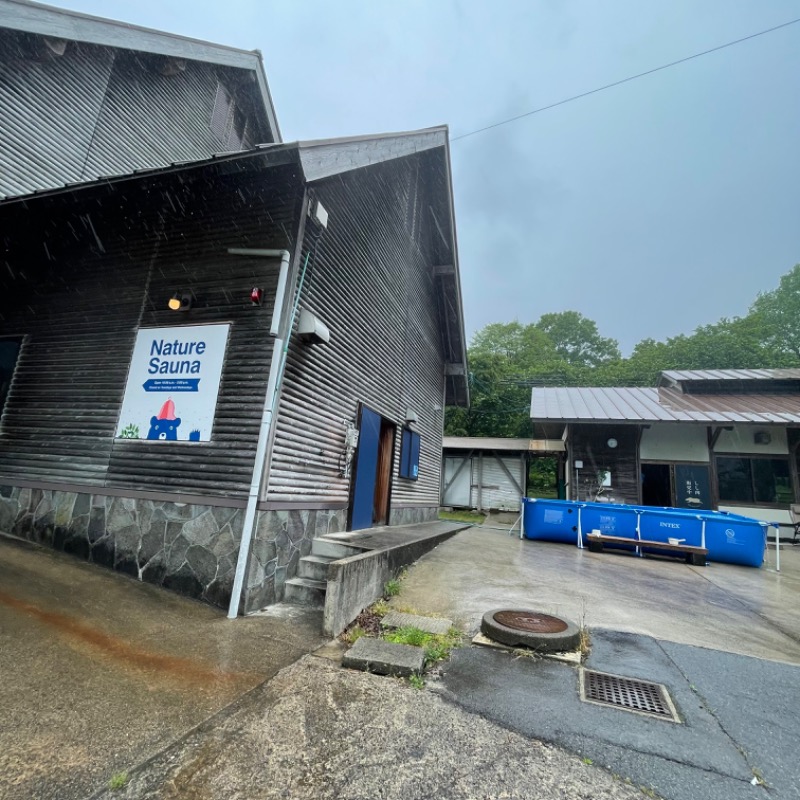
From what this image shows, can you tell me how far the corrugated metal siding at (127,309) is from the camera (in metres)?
4.71

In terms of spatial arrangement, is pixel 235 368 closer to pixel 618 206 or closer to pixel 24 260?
pixel 24 260

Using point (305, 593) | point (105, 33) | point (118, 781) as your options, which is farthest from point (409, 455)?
point (105, 33)

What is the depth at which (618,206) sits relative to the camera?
313 ft

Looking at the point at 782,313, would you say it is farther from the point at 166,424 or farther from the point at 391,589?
the point at 166,424

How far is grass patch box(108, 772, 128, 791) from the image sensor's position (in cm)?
175

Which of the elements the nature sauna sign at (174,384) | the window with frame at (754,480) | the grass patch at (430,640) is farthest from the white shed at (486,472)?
the grass patch at (430,640)

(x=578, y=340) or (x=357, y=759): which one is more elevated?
(x=578, y=340)

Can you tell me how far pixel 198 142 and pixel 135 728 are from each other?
11.8 m

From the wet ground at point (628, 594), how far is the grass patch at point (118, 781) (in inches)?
109

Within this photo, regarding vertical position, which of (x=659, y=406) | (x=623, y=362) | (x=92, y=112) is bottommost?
(x=659, y=406)

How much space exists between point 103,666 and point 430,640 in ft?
7.55

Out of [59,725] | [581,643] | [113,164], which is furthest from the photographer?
[113,164]

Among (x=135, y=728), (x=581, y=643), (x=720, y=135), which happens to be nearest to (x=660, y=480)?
(x=581, y=643)

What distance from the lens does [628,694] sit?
278cm
